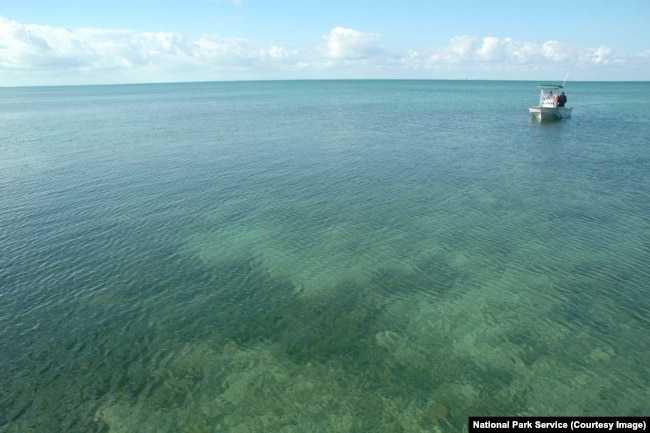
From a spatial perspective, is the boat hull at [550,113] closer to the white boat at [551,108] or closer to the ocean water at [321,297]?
the white boat at [551,108]

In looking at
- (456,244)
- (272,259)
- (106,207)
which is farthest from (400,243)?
(106,207)

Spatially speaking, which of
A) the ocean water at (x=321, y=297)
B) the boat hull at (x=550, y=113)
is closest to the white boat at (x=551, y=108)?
the boat hull at (x=550, y=113)

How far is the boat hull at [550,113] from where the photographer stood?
89.9 metres

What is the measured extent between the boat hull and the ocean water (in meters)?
39.6

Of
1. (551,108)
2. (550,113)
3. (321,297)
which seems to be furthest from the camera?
(550,113)

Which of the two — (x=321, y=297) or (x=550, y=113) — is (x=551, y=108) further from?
(x=321, y=297)

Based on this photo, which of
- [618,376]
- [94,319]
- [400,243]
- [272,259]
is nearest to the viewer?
[618,376]

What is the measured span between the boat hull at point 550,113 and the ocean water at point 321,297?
130 ft

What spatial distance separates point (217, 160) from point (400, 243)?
39853 mm

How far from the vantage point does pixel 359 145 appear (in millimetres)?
72688

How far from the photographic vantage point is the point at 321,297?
85.9 feet

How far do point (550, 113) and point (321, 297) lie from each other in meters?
90.7

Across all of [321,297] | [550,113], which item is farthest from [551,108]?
[321,297]

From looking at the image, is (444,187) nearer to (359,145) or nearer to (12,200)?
(359,145)
